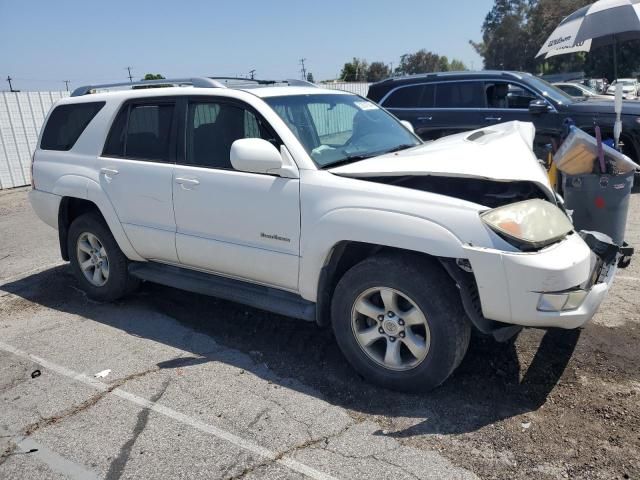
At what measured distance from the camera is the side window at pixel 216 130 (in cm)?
397

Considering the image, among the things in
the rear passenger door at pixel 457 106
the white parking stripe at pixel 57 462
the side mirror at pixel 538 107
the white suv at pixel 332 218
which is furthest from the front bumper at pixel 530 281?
the rear passenger door at pixel 457 106

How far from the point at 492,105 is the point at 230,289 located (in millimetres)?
6640

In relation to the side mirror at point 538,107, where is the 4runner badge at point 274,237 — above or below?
below

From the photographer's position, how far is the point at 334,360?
150 inches

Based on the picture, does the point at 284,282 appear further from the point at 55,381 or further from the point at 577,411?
the point at 577,411

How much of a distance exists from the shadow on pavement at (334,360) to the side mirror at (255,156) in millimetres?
1393

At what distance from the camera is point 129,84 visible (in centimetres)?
509

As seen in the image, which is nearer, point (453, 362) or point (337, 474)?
point (337, 474)

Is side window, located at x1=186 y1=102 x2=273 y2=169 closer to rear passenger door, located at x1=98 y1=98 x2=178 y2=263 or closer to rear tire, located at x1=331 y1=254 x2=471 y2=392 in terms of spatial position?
rear passenger door, located at x1=98 y1=98 x2=178 y2=263

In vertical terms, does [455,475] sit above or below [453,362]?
below

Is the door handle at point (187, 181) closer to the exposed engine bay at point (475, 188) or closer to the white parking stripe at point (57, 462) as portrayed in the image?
the exposed engine bay at point (475, 188)

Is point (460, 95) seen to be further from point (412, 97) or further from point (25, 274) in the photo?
point (25, 274)

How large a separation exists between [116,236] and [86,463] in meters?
2.30

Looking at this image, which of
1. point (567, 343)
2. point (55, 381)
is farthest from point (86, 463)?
point (567, 343)
